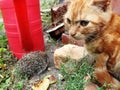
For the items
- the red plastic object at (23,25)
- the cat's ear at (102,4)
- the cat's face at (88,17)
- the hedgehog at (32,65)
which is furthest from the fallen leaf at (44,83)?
the cat's ear at (102,4)

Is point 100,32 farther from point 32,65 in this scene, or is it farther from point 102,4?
point 32,65

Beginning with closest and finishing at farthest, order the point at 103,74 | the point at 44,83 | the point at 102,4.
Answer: the point at 102,4
the point at 103,74
the point at 44,83

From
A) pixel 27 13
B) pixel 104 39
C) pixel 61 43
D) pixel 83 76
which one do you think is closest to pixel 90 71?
pixel 83 76

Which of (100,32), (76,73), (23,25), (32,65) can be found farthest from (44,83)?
(100,32)

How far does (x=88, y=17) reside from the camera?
2.02m

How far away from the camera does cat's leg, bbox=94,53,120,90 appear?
2.12 m

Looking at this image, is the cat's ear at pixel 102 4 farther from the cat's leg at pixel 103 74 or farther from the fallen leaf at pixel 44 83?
the fallen leaf at pixel 44 83

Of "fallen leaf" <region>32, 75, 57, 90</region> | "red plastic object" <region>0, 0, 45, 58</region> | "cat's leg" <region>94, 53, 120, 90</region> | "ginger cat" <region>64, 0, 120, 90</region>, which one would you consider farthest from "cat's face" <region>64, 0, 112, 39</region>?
"red plastic object" <region>0, 0, 45, 58</region>

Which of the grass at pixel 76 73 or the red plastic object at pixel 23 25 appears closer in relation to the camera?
the grass at pixel 76 73

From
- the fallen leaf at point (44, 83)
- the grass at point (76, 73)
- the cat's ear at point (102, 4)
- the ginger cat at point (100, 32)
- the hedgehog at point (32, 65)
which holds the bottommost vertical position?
the fallen leaf at point (44, 83)

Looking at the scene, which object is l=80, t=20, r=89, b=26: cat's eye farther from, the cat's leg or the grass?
the grass

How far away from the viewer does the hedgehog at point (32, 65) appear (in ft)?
8.83

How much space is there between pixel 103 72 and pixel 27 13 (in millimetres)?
925

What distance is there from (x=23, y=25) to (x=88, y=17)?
2.93 ft
